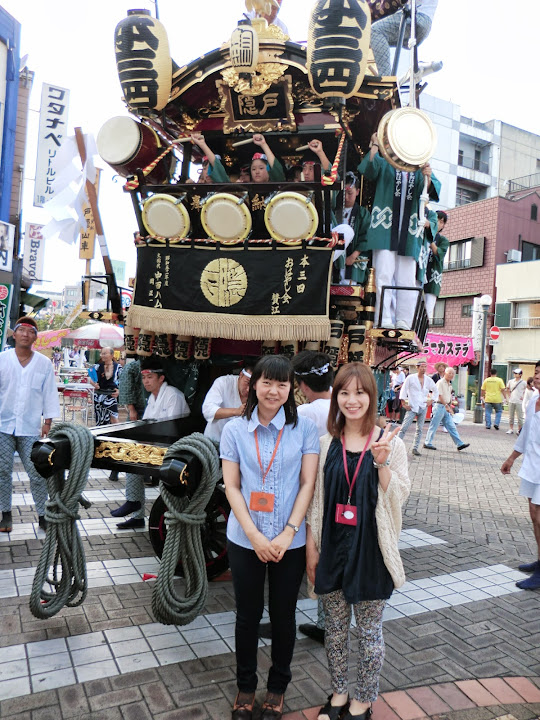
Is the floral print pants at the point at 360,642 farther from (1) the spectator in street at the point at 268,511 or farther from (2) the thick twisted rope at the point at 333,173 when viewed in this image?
(2) the thick twisted rope at the point at 333,173

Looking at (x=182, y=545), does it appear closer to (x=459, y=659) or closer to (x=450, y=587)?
(x=459, y=659)

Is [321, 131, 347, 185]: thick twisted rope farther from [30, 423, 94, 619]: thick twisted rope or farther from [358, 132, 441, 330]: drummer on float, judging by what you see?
[30, 423, 94, 619]: thick twisted rope

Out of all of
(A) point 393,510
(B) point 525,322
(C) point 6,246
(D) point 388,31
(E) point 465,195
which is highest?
(E) point 465,195

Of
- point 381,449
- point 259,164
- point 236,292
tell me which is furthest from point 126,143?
point 381,449

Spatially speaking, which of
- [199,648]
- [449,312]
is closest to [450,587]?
[199,648]

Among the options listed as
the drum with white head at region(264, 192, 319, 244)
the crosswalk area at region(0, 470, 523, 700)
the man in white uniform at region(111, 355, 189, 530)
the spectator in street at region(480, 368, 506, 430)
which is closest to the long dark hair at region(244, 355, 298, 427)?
the crosswalk area at region(0, 470, 523, 700)

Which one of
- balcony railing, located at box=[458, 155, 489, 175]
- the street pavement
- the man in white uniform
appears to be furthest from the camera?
balcony railing, located at box=[458, 155, 489, 175]

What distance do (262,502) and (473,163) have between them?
38.2 metres

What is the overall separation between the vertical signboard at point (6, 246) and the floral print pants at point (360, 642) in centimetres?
1136

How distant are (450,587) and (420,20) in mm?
6551

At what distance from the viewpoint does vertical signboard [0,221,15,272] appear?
1171 cm

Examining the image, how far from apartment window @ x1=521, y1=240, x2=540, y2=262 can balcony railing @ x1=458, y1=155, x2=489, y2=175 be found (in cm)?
940

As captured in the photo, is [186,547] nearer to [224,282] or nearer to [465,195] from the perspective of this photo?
[224,282]

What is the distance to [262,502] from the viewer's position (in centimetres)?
257
